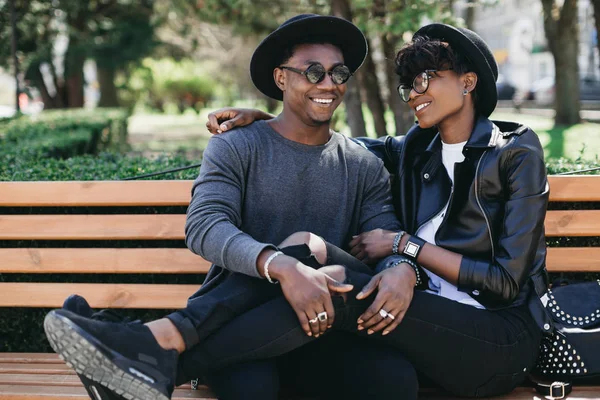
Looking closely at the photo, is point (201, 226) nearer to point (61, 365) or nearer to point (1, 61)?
point (61, 365)

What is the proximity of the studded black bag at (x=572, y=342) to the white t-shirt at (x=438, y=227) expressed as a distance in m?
0.43

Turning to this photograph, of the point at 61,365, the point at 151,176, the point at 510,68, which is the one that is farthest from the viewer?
the point at 510,68

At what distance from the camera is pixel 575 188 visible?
3.81 meters

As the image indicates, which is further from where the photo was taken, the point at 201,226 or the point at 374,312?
the point at 201,226

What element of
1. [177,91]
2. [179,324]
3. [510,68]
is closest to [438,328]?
[179,324]

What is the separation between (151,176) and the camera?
173 inches

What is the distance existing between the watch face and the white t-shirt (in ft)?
0.67

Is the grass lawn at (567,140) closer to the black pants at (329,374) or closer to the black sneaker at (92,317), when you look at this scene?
the black pants at (329,374)

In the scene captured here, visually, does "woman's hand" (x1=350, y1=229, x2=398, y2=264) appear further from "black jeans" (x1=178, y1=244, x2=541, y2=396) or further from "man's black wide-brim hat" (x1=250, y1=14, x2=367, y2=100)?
"man's black wide-brim hat" (x1=250, y1=14, x2=367, y2=100)

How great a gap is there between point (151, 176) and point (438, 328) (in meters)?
2.08

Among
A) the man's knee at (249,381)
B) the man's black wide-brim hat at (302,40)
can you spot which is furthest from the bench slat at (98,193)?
the man's knee at (249,381)

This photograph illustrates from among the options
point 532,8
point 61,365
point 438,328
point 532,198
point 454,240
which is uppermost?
point 532,8

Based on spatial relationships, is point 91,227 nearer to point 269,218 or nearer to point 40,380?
point 40,380

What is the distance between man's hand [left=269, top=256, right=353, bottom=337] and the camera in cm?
288
